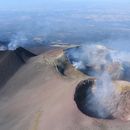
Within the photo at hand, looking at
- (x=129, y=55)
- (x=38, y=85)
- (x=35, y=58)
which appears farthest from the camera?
(x=129, y=55)

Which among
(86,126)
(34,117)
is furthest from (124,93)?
(34,117)

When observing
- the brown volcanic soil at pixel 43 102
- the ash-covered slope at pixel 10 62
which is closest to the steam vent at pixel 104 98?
the brown volcanic soil at pixel 43 102

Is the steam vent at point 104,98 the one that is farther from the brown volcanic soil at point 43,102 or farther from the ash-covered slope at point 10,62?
the ash-covered slope at point 10,62

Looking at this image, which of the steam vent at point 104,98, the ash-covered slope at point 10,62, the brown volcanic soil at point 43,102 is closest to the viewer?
the brown volcanic soil at point 43,102

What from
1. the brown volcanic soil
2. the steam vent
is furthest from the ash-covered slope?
the steam vent

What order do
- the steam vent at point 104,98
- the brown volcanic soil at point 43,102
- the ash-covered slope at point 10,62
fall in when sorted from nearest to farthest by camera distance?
the brown volcanic soil at point 43,102, the steam vent at point 104,98, the ash-covered slope at point 10,62

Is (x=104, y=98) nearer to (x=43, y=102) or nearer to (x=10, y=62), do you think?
(x=43, y=102)

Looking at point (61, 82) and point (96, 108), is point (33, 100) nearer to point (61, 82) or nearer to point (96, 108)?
point (61, 82)

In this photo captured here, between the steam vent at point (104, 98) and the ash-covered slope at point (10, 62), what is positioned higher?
the steam vent at point (104, 98)
